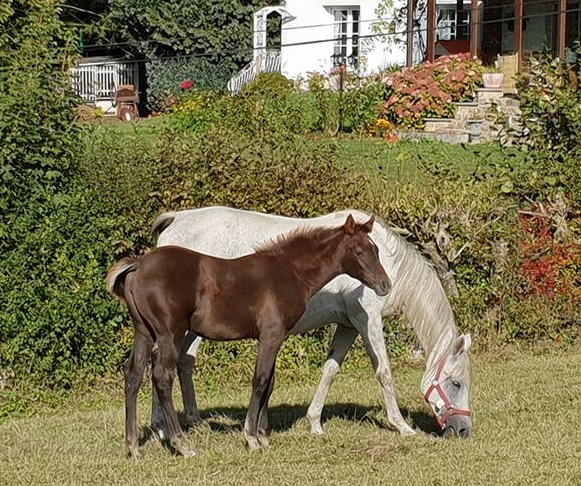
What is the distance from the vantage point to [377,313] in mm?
8758

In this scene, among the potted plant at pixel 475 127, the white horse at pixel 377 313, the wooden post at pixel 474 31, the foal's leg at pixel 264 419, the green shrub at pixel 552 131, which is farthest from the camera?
the wooden post at pixel 474 31

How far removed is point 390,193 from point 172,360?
16.4 feet

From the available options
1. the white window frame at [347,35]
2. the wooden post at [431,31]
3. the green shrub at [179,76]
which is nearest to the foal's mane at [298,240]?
the wooden post at [431,31]

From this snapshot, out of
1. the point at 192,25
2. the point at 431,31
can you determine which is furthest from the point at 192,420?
the point at 192,25

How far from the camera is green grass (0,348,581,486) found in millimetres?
7320

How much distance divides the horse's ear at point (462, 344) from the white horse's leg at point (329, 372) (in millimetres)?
835

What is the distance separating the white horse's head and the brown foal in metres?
0.98

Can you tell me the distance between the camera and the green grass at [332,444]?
7.32 meters

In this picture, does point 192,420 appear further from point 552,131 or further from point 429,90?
point 429,90

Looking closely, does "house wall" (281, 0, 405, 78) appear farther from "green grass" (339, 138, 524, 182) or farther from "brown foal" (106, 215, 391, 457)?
"brown foal" (106, 215, 391, 457)

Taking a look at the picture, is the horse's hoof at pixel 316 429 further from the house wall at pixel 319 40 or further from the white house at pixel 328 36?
the house wall at pixel 319 40

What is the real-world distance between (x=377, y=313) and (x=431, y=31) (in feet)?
67.8

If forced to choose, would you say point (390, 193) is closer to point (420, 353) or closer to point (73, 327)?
point (420, 353)

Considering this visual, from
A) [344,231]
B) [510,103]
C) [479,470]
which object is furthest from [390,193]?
[510,103]
